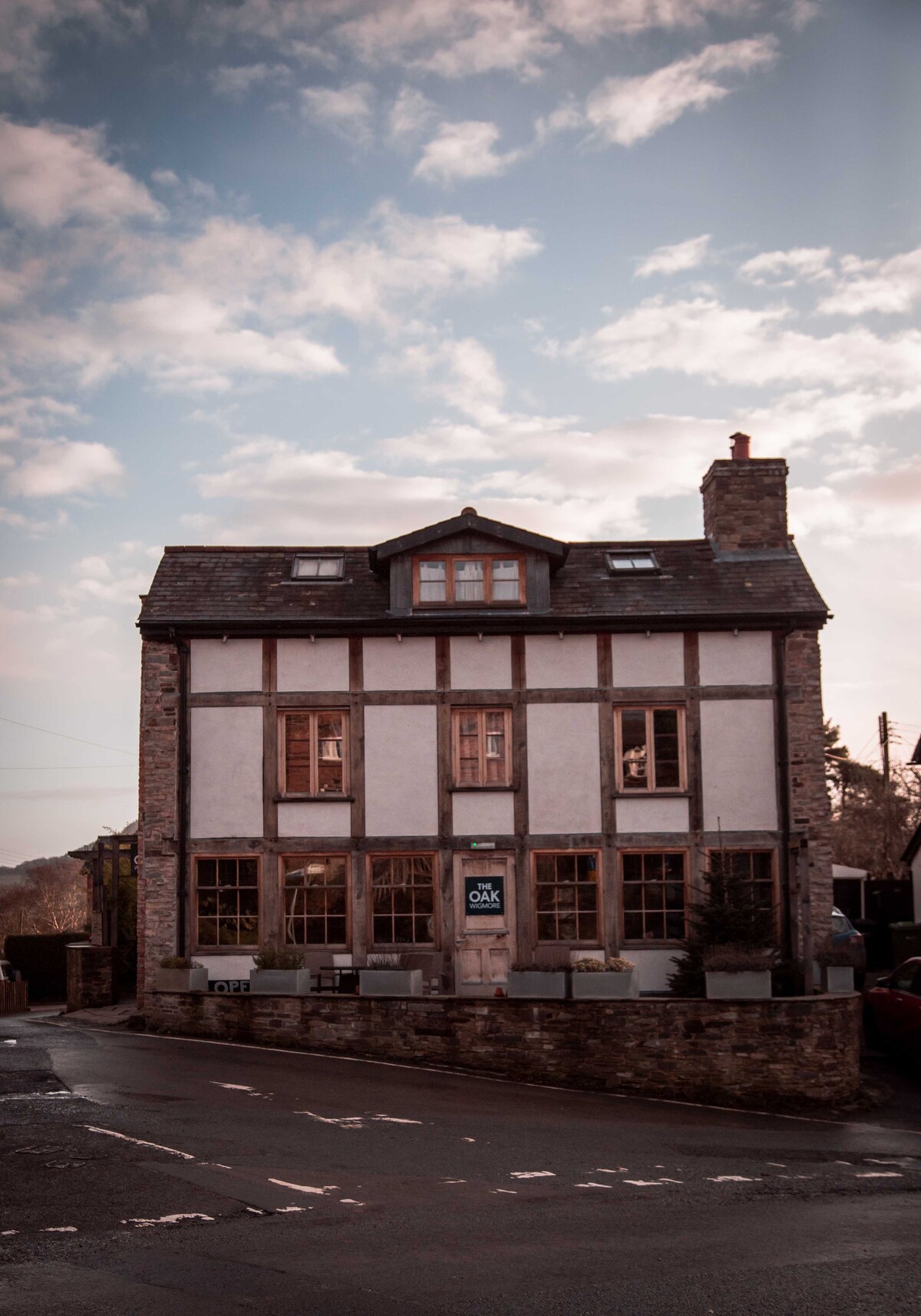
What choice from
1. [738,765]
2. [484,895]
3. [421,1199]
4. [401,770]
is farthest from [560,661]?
[421,1199]

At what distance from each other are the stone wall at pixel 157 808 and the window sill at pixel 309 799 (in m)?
1.80

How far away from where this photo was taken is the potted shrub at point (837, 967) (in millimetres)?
18562

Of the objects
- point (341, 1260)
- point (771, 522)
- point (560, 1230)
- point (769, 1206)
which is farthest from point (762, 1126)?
point (771, 522)

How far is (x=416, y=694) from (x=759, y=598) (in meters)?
6.25

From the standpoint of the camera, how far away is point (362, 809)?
2177 cm

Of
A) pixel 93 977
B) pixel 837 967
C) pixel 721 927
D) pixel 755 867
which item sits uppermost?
pixel 755 867

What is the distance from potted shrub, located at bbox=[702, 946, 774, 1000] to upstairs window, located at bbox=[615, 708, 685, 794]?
4.68 m

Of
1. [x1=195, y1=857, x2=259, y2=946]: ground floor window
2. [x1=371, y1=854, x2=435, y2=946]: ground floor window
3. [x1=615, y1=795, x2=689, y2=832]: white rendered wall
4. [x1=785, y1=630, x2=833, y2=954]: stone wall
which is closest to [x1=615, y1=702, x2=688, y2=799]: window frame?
[x1=615, y1=795, x2=689, y2=832]: white rendered wall

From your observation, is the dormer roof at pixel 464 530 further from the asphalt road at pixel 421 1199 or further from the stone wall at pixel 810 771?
the asphalt road at pixel 421 1199

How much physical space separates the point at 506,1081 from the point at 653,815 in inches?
240

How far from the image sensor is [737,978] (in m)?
17.4

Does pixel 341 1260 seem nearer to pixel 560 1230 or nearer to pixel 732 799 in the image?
pixel 560 1230

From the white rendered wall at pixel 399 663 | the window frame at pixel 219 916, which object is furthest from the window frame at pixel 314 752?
the window frame at pixel 219 916

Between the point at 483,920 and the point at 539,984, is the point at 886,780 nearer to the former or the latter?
the point at 483,920
